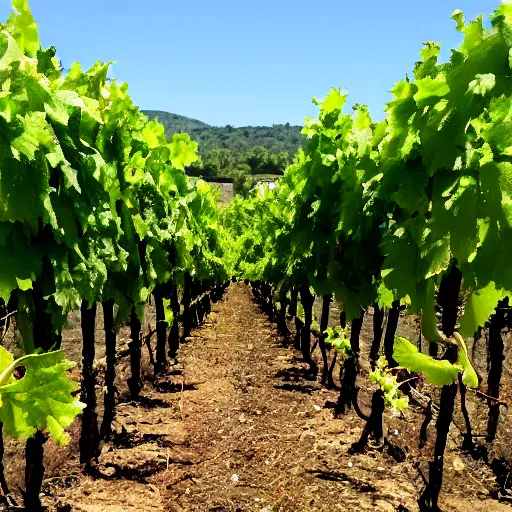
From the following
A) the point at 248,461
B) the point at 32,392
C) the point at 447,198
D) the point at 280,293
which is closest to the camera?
the point at 32,392

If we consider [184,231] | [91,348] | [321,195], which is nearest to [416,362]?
[91,348]

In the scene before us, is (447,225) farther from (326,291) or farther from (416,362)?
(326,291)

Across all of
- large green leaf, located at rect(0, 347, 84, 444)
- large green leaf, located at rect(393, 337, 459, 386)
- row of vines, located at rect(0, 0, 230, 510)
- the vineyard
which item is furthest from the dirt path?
large green leaf, located at rect(0, 347, 84, 444)

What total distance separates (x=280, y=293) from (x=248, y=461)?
4.11m

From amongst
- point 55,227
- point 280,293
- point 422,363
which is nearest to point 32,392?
point 55,227

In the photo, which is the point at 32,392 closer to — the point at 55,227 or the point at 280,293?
the point at 55,227

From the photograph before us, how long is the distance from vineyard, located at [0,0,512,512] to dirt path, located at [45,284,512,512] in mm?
28

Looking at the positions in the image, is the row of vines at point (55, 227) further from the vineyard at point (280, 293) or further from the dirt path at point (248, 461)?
the dirt path at point (248, 461)

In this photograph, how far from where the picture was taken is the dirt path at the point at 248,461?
495 centimetres

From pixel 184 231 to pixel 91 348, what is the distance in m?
3.33

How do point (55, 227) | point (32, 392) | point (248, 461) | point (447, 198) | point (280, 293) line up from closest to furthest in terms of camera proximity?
1. point (32, 392)
2. point (447, 198)
3. point (55, 227)
4. point (248, 461)
5. point (280, 293)

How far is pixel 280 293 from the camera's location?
31.8 feet

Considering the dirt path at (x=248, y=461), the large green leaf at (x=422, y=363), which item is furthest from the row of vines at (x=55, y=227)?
the large green leaf at (x=422, y=363)

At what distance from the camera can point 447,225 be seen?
2.71 metres
